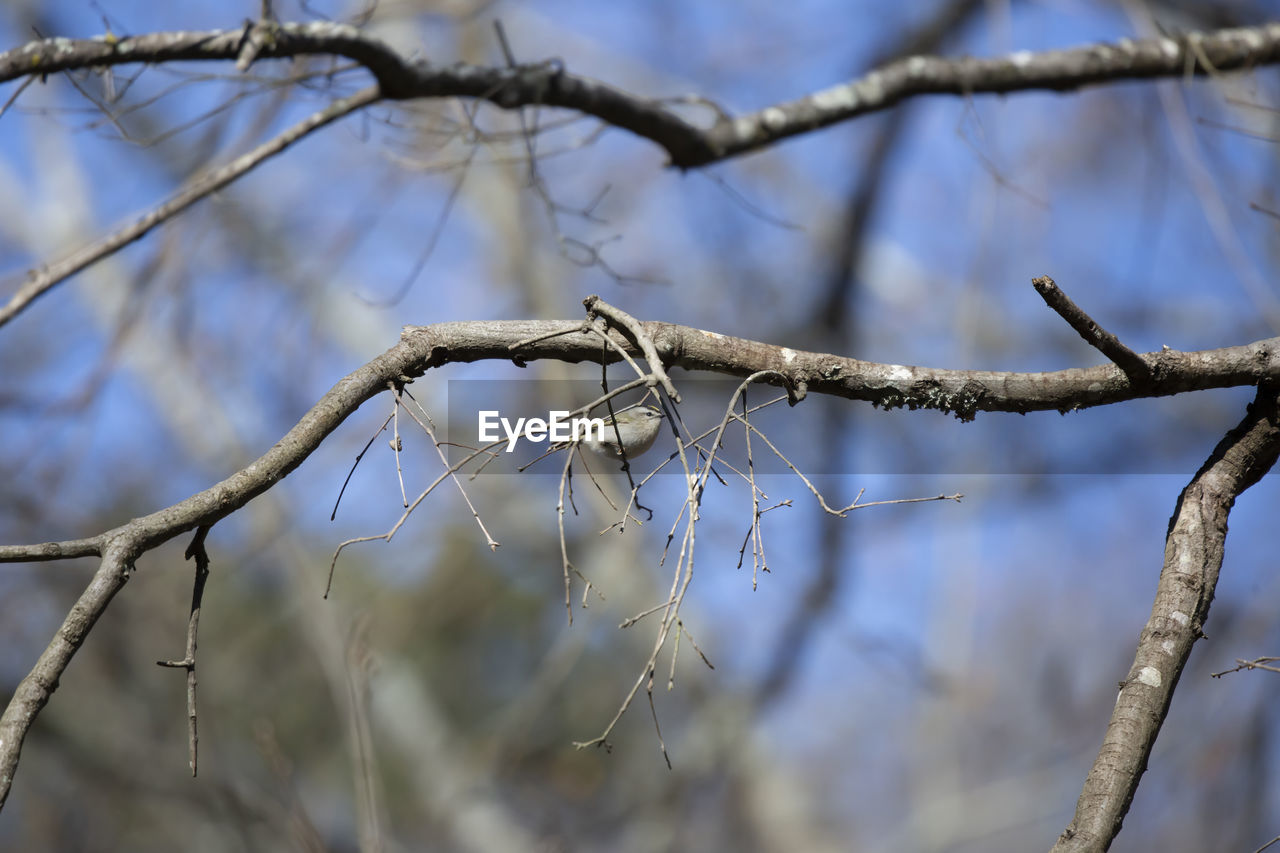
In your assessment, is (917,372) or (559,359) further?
(917,372)

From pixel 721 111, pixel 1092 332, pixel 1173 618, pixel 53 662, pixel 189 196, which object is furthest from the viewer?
pixel 721 111

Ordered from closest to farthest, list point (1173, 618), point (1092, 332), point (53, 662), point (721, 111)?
point (53, 662)
point (1092, 332)
point (1173, 618)
point (721, 111)

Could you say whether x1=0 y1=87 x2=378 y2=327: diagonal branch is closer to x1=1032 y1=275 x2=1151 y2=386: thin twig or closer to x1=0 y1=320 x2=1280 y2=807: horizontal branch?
x1=0 y1=320 x2=1280 y2=807: horizontal branch

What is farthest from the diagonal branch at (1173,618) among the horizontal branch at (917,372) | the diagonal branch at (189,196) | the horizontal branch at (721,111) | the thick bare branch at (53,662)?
the diagonal branch at (189,196)

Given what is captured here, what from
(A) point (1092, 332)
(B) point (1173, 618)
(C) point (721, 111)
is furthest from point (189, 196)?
(B) point (1173, 618)

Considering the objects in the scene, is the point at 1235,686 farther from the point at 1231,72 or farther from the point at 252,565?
the point at 252,565

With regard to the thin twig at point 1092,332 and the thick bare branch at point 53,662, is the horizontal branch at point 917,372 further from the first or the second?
the thick bare branch at point 53,662

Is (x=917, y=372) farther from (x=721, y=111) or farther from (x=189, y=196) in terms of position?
(x=189, y=196)

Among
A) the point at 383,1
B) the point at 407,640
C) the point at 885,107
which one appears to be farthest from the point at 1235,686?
the point at 407,640
